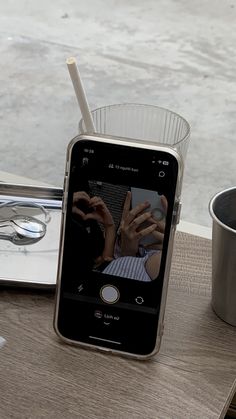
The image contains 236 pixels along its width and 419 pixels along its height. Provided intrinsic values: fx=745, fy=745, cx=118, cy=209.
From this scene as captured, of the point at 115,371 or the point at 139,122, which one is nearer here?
the point at 115,371

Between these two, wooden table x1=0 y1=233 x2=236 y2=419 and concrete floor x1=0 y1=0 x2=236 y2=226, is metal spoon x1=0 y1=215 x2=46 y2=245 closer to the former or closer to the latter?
wooden table x1=0 y1=233 x2=236 y2=419

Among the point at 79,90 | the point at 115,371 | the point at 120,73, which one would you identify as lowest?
the point at 120,73

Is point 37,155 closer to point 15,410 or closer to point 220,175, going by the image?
point 220,175

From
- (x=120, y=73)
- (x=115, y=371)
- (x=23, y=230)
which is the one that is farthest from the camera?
(x=120, y=73)

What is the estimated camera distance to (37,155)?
5.94 feet

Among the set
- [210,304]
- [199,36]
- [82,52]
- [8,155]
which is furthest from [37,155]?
[210,304]

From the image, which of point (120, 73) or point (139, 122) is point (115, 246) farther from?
point (120, 73)

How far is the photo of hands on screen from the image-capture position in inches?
22.0

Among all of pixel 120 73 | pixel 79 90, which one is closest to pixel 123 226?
pixel 79 90

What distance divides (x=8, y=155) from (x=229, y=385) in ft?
4.38

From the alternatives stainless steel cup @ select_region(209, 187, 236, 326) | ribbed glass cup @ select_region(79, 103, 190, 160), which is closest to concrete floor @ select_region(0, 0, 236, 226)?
ribbed glass cup @ select_region(79, 103, 190, 160)

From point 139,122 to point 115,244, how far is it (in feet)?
0.73

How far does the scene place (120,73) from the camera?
217cm

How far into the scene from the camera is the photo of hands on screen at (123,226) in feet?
1.84
